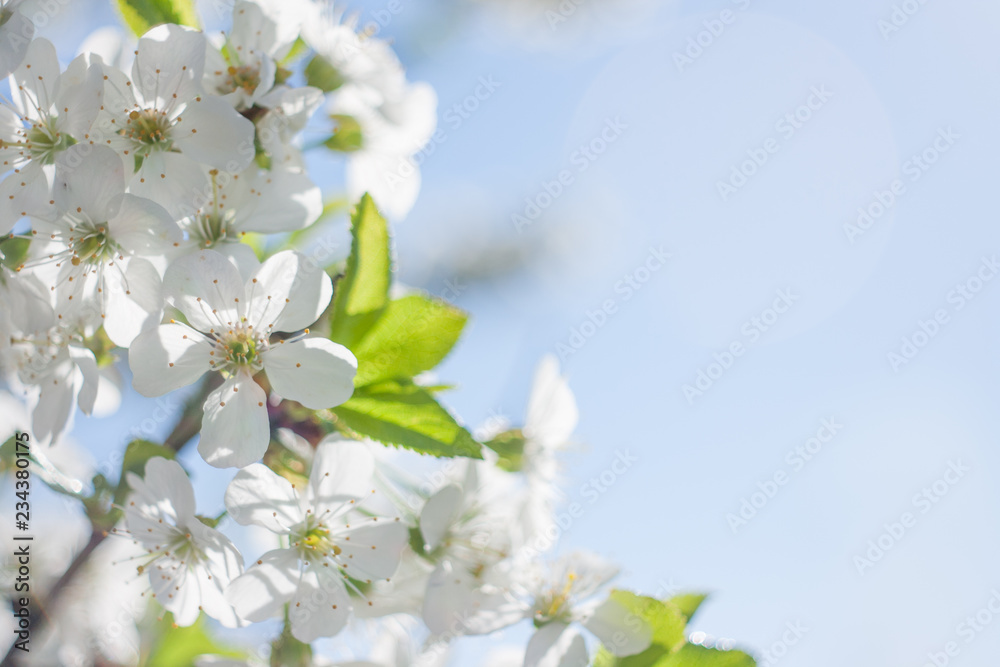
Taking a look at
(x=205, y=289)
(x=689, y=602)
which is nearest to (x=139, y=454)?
(x=205, y=289)

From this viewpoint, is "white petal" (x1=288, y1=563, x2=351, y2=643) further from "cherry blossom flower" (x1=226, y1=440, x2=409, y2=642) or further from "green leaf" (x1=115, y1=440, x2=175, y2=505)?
"green leaf" (x1=115, y1=440, x2=175, y2=505)

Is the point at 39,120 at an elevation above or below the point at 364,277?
below

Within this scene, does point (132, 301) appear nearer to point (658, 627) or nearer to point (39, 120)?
point (39, 120)

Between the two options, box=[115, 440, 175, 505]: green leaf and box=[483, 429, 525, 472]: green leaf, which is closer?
box=[115, 440, 175, 505]: green leaf

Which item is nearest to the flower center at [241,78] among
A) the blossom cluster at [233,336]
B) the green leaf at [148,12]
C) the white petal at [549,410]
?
the blossom cluster at [233,336]

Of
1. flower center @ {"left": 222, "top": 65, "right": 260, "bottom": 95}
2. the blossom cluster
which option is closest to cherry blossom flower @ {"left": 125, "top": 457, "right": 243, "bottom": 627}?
the blossom cluster
